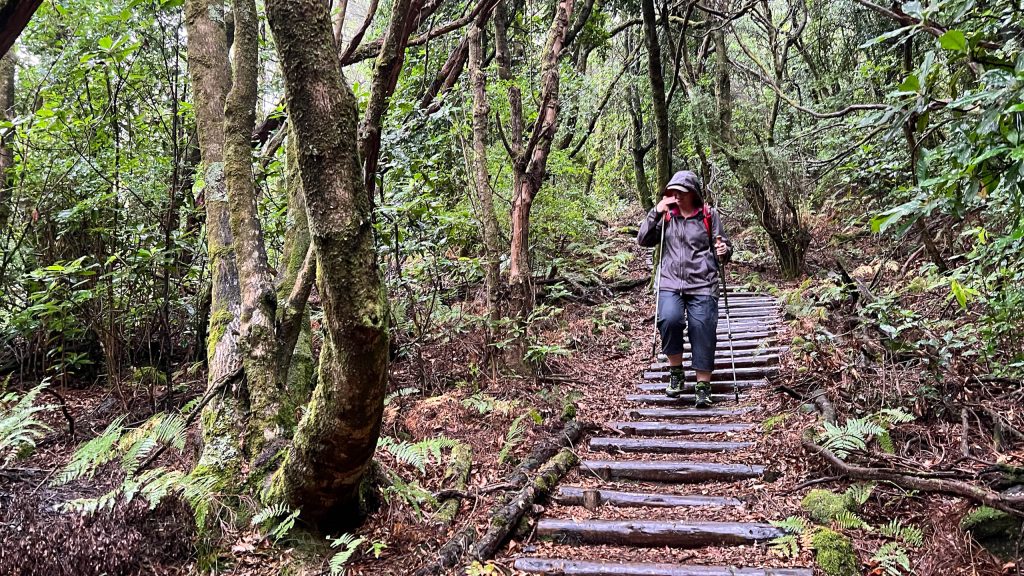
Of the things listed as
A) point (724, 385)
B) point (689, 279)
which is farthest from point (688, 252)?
point (724, 385)

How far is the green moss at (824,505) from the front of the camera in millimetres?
3711

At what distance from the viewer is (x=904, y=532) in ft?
11.1

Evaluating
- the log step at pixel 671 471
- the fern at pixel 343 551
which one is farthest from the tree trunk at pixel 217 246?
the log step at pixel 671 471

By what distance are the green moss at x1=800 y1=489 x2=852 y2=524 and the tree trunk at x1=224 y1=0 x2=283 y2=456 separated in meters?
3.82

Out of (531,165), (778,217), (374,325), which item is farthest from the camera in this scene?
(778,217)

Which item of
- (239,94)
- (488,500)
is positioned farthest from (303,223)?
(488,500)

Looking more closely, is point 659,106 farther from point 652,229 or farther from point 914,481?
point 914,481

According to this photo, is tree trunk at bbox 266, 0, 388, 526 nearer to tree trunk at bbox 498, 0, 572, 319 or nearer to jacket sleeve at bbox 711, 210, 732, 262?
tree trunk at bbox 498, 0, 572, 319

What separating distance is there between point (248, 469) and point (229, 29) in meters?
6.62

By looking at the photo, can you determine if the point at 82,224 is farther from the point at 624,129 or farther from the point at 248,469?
the point at 624,129

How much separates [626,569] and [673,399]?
10.8 feet

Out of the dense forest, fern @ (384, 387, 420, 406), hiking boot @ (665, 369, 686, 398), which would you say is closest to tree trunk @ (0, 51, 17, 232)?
the dense forest

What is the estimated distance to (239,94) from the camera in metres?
4.78

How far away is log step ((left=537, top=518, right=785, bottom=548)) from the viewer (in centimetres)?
375
